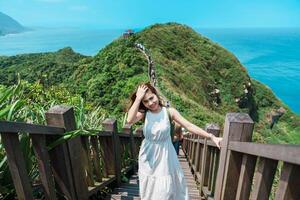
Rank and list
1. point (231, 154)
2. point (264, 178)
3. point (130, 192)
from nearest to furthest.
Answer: point (264, 178) < point (231, 154) < point (130, 192)

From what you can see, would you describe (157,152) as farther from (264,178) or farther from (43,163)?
(264,178)

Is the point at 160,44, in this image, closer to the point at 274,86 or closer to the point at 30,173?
the point at 30,173

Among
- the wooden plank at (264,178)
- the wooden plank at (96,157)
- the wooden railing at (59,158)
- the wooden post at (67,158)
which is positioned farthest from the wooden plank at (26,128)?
the wooden plank at (264,178)

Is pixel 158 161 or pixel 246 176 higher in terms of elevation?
pixel 246 176

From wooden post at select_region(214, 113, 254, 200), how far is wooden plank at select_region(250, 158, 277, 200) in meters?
0.44

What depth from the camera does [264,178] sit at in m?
1.80

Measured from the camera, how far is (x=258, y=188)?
6.08 feet

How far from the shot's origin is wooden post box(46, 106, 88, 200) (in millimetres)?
2549

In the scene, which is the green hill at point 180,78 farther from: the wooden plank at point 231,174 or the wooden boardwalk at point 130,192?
the wooden plank at point 231,174

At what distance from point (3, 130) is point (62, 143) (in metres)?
0.77

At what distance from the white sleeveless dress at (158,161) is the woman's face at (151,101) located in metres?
0.06

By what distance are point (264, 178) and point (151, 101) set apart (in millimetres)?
1491

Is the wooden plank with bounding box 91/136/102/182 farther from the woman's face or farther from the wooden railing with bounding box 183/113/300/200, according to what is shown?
the wooden railing with bounding box 183/113/300/200

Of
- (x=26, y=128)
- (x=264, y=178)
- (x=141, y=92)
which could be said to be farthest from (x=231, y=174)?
(x=26, y=128)
